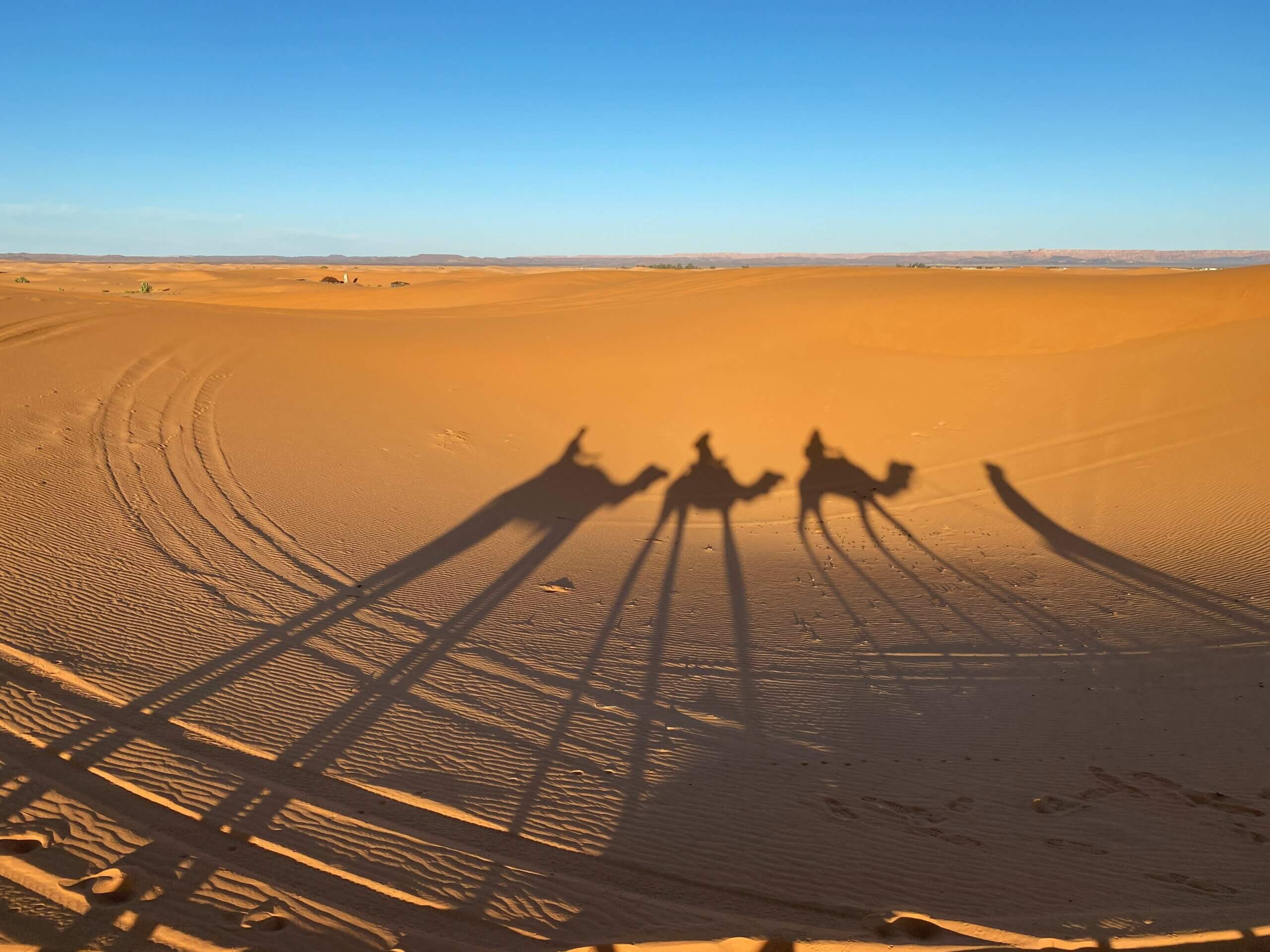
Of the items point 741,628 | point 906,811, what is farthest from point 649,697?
point 906,811

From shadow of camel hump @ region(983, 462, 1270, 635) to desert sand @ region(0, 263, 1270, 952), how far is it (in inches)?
2.6

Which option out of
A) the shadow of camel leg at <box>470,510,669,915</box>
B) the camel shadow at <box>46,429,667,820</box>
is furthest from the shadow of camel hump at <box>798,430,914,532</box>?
the shadow of camel leg at <box>470,510,669,915</box>

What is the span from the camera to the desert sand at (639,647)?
13.2ft

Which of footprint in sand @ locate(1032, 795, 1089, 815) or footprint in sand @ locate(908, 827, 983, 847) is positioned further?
footprint in sand @ locate(1032, 795, 1089, 815)

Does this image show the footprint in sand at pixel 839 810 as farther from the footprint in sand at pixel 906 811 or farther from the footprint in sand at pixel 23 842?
the footprint in sand at pixel 23 842

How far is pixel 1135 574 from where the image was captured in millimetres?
10117

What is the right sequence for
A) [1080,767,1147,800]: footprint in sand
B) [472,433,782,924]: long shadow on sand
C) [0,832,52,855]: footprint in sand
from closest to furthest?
1. [0,832,52,855]: footprint in sand
2. [472,433,782,924]: long shadow on sand
3. [1080,767,1147,800]: footprint in sand

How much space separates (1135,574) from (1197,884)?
688 centimetres

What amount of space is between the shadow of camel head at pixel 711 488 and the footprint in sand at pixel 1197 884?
8.86m

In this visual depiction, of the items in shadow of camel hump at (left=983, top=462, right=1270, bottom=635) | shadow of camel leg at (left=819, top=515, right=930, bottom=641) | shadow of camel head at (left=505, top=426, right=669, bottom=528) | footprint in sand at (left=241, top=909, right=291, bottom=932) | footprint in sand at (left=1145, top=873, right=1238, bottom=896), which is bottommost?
shadow of camel leg at (left=819, top=515, right=930, bottom=641)

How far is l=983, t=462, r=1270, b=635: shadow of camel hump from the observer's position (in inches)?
345

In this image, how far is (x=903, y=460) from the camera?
14969 millimetres

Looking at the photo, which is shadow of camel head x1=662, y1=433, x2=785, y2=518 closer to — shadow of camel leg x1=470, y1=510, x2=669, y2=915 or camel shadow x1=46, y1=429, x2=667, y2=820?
camel shadow x1=46, y1=429, x2=667, y2=820

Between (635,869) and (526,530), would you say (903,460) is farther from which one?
(635,869)
